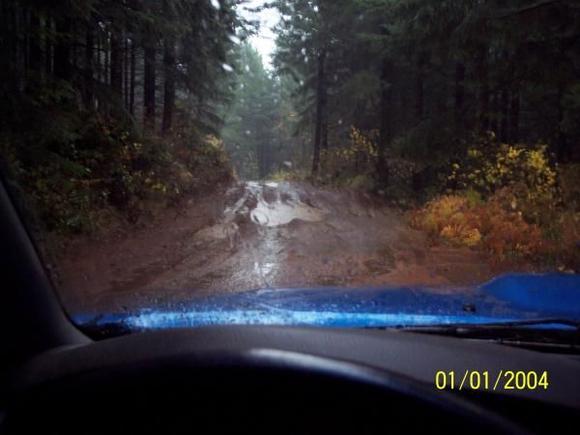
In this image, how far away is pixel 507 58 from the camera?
33.4 ft

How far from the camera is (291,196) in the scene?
57.2ft

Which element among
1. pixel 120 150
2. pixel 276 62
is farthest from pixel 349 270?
pixel 276 62

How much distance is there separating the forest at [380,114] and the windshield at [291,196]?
0.16ft

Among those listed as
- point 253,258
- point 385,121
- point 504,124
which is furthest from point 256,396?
point 385,121

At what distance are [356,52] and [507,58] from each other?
1564 centimetres

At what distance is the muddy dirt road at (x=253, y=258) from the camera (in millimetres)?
6590

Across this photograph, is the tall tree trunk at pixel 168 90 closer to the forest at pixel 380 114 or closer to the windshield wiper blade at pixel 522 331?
the forest at pixel 380 114

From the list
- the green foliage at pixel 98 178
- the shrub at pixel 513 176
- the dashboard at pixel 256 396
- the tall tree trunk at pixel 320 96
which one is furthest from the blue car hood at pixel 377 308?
the tall tree trunk at pixel 320 96

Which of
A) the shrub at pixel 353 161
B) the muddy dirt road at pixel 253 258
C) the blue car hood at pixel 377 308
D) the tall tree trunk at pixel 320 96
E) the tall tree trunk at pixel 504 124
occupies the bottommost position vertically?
the muddy dirt road at pixel 253 258

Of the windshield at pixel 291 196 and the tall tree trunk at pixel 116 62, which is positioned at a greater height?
the tall tree trunk at pixel 116 62

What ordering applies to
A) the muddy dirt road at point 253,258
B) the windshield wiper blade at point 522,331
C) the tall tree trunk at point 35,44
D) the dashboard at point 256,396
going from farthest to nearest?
the tall tree trunk at point 35,44 → the muddy dirt road at point 253,258 → the windshield wiper blade at point 522,331 → the dashboard at point 256,396

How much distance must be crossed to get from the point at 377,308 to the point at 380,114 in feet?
69.3
